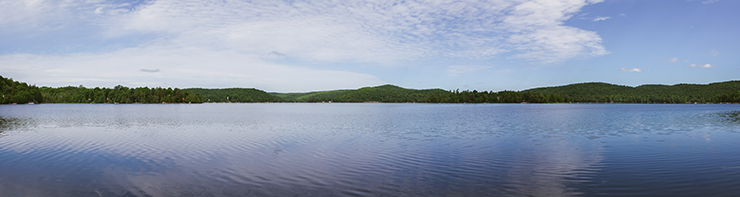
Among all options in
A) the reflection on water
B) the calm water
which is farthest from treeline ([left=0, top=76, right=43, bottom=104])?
the calm water

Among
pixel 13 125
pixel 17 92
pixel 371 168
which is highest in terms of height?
pixel 17 92

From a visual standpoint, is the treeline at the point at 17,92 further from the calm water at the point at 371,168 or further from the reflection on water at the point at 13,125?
the calm water at the point at 371,168

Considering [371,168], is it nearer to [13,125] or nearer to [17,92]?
[13,125]

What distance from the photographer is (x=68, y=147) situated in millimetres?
16938

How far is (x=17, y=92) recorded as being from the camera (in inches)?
5743

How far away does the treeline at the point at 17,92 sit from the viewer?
13912 cm

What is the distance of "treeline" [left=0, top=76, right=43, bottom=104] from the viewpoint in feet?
456

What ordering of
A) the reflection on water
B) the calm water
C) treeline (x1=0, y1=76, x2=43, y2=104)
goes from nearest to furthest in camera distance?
the calm water
the reflection on water
treeline (x1=0, y1=76, x2=43, y2=104)

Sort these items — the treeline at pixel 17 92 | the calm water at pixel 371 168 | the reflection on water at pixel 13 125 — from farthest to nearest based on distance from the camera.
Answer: the treeline at pixel 17 92, the reflection on water at pixel 13 125, the calm water at pixel 371 168

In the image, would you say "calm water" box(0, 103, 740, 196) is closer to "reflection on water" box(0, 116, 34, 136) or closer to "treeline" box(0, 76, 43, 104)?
"reflection on water" box(0, 116, 34, 136)

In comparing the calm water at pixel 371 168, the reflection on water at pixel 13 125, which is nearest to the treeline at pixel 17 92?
the reflection on water at pixel 13 125

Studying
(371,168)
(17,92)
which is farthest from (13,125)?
(17,92)

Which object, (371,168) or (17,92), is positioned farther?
(17,92)

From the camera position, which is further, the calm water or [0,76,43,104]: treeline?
[0,76,43,104]: treeline
